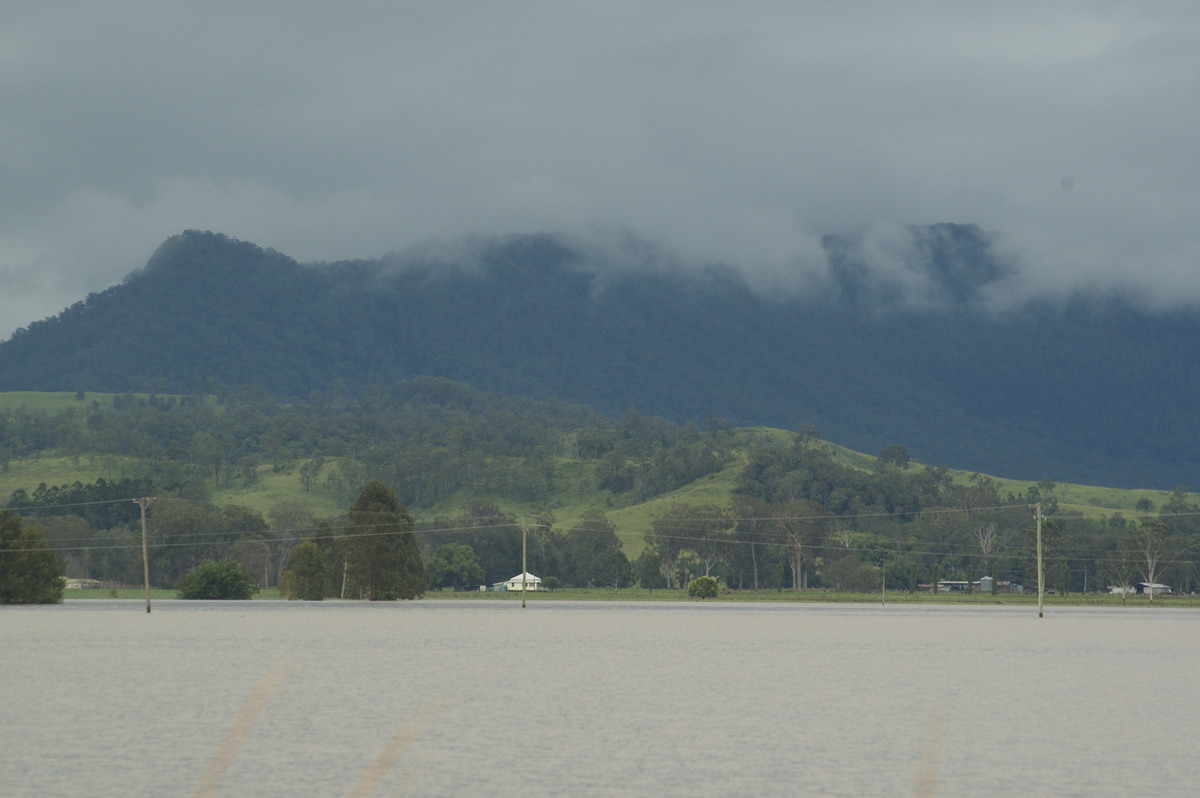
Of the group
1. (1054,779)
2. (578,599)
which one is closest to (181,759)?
(1054,779)

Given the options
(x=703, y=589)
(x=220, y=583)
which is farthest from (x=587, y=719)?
(x=703, y=589)

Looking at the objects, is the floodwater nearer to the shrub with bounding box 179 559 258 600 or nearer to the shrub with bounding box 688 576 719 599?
the shrub with bounding box 179 559 258 600

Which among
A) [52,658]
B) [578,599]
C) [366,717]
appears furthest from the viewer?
[578,599]

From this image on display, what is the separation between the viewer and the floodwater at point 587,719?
23391 millimetres

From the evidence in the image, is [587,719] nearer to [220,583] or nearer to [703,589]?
[220,583]

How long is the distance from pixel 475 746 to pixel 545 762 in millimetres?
2333

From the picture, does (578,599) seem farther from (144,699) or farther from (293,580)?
(144,699)

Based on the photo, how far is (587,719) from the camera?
103 ft

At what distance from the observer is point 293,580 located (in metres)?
146

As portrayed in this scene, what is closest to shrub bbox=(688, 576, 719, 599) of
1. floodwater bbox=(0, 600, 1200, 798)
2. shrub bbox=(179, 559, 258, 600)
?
shrub bbox=(179, 559, 258, 600)

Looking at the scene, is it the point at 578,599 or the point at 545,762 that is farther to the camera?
the point at 578,599

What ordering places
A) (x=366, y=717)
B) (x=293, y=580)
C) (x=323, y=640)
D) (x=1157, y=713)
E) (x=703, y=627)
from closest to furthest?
1. (x=366, y=717)
2. (x=1157, y=713)
3. (x=323, y=640)
4. (x=703, y=627)
5. (x=293, y=580)

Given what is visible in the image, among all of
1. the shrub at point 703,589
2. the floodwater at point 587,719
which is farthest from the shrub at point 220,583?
the floodwater at point 587,719

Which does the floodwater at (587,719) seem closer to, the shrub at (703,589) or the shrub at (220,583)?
the shrub at (220,583)
